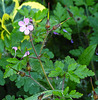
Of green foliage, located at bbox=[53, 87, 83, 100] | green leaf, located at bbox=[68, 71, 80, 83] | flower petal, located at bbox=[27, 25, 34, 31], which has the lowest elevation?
green foliage, located at bbox=[53, 87, 83, 100]

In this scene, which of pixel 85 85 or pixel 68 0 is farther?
pixel 68 0

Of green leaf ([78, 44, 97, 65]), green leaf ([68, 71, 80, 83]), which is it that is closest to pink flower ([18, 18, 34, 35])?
green leaf ([68, 71, 80, 83])

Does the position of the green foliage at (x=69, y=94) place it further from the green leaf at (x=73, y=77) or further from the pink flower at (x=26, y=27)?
the pink flower at (x=26, y=27)

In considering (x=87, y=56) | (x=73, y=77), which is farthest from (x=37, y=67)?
(x=87, y=56)

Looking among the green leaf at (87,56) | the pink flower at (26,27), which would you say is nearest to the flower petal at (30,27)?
the pink flower at (26,27)

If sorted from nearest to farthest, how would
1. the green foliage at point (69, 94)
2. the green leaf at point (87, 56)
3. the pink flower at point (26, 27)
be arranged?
1. the green foliage at point (69, 94)
2. the pink flower at point (26, 27)
3. the green leaf at point (87, 56)

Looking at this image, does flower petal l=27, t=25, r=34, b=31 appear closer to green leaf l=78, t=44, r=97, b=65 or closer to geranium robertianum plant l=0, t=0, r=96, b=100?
geranium robertianum plant l=0, t=0, r=96, b=100

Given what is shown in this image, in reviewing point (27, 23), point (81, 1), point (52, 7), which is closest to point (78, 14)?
point (81, 1)

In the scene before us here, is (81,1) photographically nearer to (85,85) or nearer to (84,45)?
(84,45)

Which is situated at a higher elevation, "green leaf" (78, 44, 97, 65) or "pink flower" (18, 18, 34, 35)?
"pink flower" (18, 18, 34, 35)

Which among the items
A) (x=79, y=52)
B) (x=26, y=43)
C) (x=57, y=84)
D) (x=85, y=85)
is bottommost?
(x=85, y=85)

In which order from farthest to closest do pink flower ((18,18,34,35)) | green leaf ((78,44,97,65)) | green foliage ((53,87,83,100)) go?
1. green leaf ((78,44,97,65))
2. pink flower ((18,18,34,35))
3. green foliage ((53,87,83,100))
